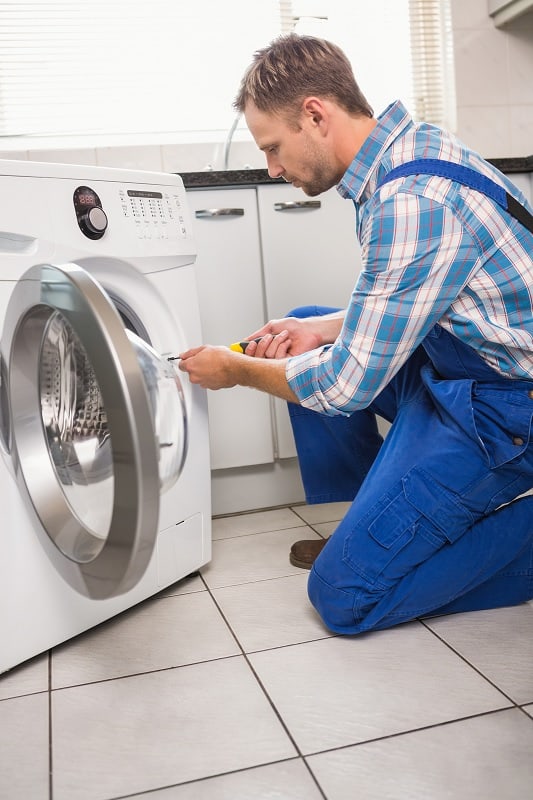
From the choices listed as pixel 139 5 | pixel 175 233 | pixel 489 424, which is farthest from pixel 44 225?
pixel 139 5

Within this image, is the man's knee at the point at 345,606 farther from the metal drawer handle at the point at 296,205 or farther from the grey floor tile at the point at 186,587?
the metal drawer handle at the point at 296,205

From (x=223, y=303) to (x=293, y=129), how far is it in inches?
28.9

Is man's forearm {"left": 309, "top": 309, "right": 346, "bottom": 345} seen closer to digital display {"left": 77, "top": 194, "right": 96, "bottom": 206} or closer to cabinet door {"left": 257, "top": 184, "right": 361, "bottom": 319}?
cabinet door {"left": 257, "top": 184, "right": 361, "bottom": 319}

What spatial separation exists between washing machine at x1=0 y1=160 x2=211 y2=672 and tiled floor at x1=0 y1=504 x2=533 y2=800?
0.36 ft

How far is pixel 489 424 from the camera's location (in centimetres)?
136

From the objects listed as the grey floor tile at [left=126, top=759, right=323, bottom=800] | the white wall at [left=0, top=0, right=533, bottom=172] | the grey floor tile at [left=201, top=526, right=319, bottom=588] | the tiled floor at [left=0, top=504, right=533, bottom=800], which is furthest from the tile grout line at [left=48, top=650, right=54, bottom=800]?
the white wall at [left=0, top=0, right=533, bottom=172]

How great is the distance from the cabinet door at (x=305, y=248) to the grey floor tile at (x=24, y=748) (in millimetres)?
1067

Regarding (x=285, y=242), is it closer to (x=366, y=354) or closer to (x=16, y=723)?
(x=366, y=354)

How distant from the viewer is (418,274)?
3.98 ft

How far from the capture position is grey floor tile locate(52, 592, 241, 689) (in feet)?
4.44

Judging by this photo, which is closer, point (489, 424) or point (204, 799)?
point (204, 799)

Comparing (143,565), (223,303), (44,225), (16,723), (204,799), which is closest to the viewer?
(143,565)

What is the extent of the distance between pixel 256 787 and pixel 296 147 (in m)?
0.98

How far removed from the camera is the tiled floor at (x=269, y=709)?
1.01m
